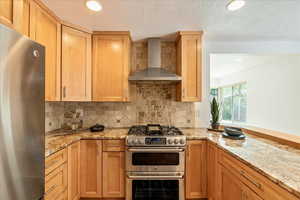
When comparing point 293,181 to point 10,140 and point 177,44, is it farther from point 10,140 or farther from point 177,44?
point 177,44

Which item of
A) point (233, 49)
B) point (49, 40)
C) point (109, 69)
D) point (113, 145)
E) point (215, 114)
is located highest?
point (233, 49)

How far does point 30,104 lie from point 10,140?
8.4 inches

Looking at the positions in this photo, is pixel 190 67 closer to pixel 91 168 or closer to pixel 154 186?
pixel 154 186

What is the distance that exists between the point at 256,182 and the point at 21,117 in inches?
61.2

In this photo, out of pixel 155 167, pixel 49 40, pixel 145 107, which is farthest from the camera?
pixel 145 107

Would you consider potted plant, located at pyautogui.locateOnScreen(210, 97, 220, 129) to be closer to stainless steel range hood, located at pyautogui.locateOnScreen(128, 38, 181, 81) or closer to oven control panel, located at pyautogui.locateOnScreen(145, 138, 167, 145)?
stainless steel range hood, located at pyautogui.locateOnScreen(128, 38, 181, 81)

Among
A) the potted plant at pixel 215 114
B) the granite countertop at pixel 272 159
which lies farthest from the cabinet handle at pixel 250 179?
the potted plant at pixel 215 114

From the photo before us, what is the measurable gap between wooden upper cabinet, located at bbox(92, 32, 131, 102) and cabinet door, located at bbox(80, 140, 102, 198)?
0.70 metres

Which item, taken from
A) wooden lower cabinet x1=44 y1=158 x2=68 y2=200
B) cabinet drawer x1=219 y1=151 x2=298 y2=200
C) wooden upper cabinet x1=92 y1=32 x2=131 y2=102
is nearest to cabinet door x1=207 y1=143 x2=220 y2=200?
cabinet drawer x1=219 y1=151 x2=298 y2=200

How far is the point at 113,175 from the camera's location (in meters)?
1.93

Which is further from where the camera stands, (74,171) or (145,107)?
(145,107)

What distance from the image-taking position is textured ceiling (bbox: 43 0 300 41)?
158 centimetres

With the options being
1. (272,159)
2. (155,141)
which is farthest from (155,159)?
(272,159)

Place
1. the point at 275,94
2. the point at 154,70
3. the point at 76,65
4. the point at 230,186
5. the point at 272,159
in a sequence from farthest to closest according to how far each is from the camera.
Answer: the point at 275,94, the point at 154,70, the point at 76,65, the point at 230,186, the point at 272,159
